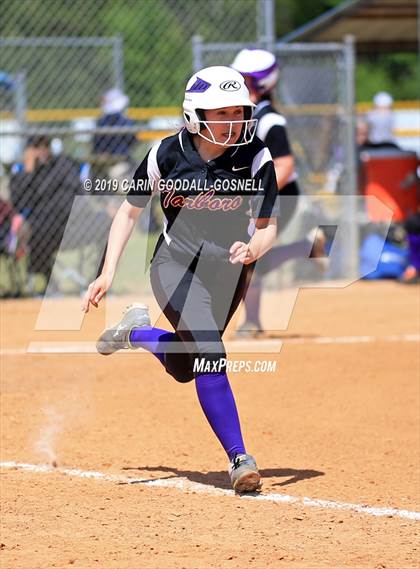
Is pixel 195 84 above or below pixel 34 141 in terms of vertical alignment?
above

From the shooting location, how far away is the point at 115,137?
12766 mm

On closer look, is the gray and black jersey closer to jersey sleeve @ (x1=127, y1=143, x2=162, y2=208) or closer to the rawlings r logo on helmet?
jersey sleeve @ (x1=127, y1=143, x2=162, y2=208)

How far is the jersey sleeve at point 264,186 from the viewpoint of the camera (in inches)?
209

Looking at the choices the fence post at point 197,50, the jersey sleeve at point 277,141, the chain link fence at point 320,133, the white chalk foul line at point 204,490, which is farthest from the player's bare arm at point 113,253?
the chain link fence at point 320,133

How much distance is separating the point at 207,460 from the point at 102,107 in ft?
31.9

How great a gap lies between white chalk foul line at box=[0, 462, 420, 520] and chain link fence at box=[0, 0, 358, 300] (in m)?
6.04

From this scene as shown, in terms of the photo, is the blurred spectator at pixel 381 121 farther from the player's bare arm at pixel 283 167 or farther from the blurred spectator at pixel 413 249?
the player's bare arm at pixel 283 167

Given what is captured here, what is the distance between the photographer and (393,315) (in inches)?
426

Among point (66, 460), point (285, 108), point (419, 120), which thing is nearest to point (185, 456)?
point (66, 460)

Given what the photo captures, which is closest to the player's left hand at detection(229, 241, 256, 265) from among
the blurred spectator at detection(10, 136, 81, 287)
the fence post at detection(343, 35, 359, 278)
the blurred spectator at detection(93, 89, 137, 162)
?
the blurred spectator at detection(10, 136, 81, 287)

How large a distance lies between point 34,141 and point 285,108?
3253mm

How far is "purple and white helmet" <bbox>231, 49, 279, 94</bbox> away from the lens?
8.68 meters

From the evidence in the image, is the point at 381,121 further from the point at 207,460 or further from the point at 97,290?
the point at 97,290

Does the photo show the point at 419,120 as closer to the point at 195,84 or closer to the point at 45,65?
the point at 45,65
